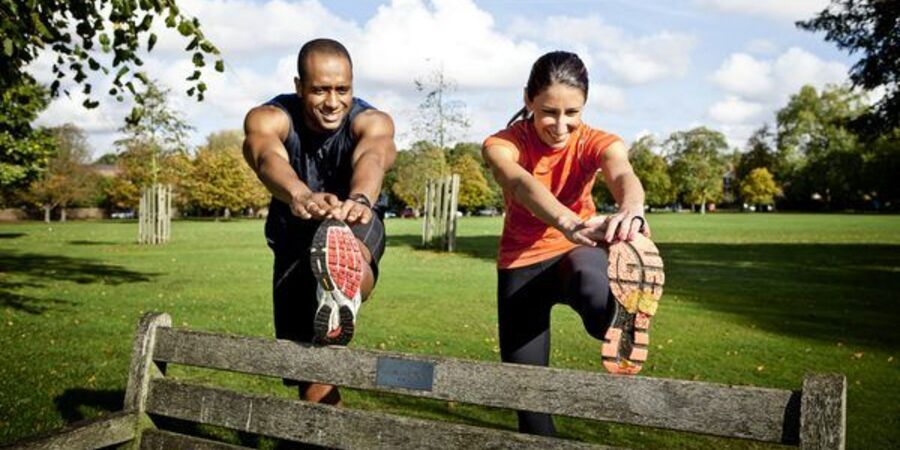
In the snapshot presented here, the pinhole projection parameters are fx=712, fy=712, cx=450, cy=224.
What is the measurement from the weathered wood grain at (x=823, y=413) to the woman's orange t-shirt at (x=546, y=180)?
5.40ft

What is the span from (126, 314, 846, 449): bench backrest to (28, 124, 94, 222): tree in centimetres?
7295

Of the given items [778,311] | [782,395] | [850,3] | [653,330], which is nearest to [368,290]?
[782,395]

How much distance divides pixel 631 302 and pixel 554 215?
2.04ft

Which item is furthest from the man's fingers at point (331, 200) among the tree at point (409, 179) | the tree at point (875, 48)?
the tree at point (409, 179)

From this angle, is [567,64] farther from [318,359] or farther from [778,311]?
[778,311]

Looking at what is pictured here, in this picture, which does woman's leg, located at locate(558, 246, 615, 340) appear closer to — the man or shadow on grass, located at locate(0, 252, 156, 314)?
the man

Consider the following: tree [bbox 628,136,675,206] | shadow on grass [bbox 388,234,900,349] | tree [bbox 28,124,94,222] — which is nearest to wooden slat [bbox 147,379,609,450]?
shadow on grass [bbox 388,234,900,349]

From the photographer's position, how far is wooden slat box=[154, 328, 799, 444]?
275cm

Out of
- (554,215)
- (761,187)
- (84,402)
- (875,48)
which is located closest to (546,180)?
(554,215)

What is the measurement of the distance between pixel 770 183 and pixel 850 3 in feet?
271

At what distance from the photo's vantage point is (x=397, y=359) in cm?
341

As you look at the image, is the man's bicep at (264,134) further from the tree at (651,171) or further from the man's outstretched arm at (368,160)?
the tree at (651,171)

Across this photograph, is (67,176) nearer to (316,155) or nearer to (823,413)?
(316,155)

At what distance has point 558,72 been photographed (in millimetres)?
3855
